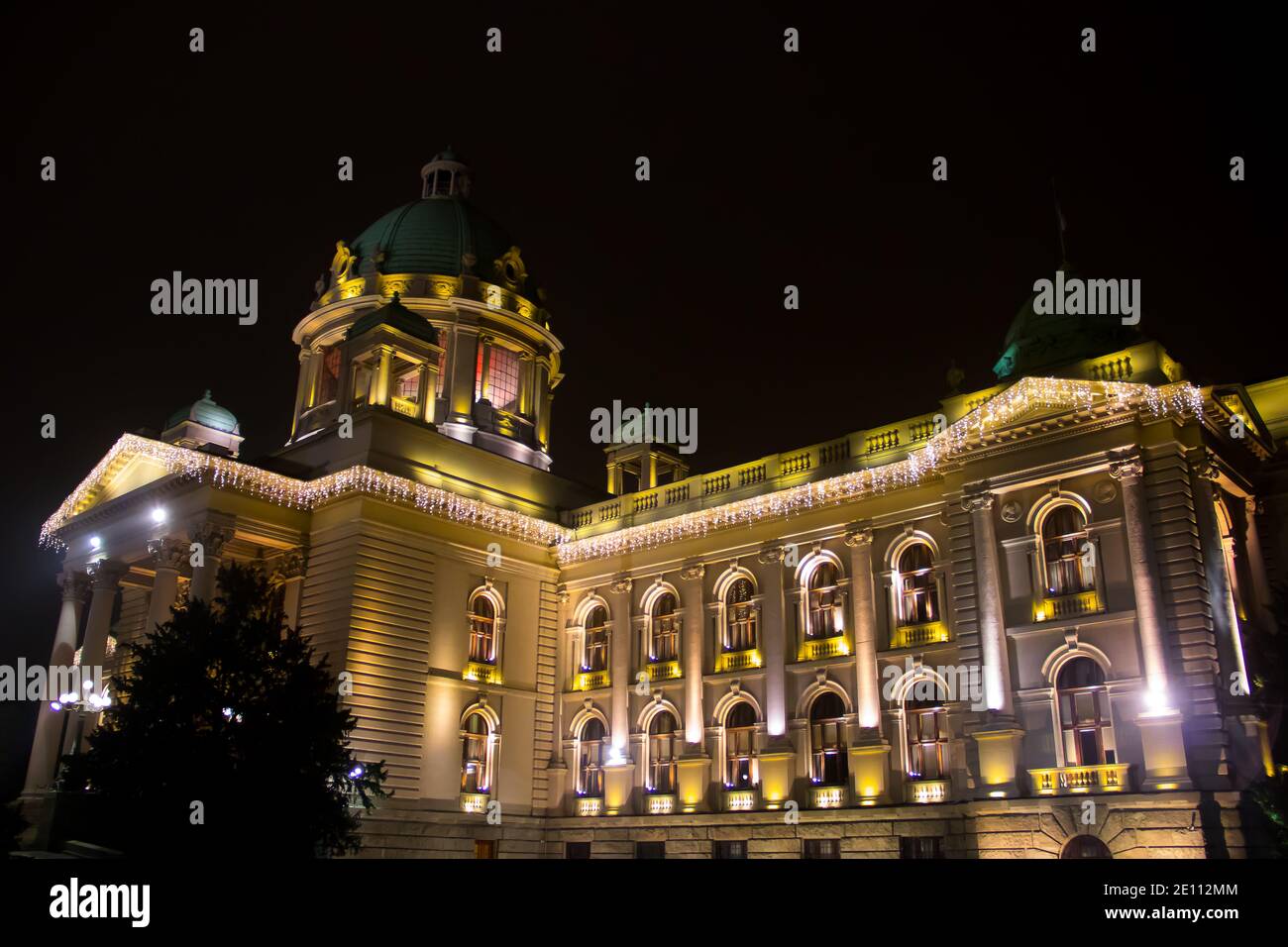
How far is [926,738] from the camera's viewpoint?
92.1ft

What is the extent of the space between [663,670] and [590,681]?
3111mm

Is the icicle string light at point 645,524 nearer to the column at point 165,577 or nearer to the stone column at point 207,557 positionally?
the stone column at point 207,557

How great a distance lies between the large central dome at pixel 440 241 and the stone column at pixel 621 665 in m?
16.4

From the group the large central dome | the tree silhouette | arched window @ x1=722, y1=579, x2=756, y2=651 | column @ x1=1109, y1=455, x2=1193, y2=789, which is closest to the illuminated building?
column @ x1=1109, y1=455, x2=1193, y2=789

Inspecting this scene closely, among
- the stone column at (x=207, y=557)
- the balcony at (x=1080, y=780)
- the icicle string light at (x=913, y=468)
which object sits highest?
the icicle string light at (x=913, y=468)

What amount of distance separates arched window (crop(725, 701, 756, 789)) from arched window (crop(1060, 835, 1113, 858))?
32.6 ft

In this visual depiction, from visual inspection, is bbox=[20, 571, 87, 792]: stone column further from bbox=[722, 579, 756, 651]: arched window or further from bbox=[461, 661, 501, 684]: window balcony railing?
bbox=[722, 579, 756, 651]: arched window

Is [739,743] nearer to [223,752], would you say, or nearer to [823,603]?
[823,603]

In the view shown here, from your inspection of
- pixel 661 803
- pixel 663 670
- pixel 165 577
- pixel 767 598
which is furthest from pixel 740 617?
pixel 165 577

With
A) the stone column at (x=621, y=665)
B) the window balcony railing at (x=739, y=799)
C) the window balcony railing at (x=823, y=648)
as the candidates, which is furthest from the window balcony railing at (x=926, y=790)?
the stone column at (x=621, y=665)

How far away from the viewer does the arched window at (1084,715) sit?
80.1ft

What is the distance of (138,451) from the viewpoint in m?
35.2
